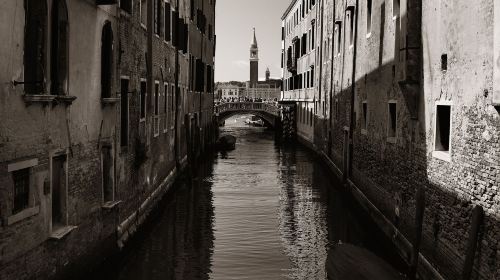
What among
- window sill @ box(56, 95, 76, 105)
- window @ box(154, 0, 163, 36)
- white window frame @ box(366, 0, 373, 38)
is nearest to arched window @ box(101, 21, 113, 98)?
window sill @ box(56, 95, 76, 105)

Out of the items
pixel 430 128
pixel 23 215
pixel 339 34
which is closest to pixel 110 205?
pixel 23 215

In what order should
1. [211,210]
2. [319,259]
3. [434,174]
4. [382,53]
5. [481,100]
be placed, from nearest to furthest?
1. [481,100]
2. [434,174]
3. [319,259]
4. [382,53]
5. [211,210]

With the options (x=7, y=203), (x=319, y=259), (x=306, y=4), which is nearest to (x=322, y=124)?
(x=306, y=4)

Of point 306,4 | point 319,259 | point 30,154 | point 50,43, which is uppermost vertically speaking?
point 306,4

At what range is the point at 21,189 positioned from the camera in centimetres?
725

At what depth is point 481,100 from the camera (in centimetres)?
782

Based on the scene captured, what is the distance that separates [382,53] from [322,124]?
1484 centimetres

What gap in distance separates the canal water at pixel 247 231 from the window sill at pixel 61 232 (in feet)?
6.31

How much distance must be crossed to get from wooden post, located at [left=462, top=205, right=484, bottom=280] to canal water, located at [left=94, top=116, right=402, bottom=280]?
225cm

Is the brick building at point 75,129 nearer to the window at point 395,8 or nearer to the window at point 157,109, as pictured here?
the window at point 157,109

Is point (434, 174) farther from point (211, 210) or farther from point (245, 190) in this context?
point (245, 190)

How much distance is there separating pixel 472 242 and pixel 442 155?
2.16 metres

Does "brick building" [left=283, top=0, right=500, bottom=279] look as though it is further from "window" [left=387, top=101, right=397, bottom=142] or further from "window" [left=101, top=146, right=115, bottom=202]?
"window" [left=101, top=146, right=115, bottom=202]

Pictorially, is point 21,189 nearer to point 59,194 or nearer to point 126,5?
point 59,194
